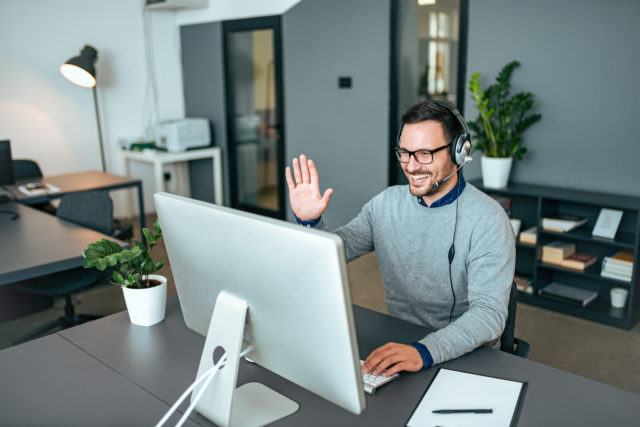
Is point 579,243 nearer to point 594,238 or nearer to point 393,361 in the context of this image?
point 594,238

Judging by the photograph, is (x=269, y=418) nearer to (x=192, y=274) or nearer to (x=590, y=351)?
(x=192, y=274)

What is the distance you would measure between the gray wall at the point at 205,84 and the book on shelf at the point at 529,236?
3208 millimetres

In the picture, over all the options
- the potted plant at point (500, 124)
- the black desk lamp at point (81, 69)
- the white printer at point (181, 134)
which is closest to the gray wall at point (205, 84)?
the white printer at point (181, 134)

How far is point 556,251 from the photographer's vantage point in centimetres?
335

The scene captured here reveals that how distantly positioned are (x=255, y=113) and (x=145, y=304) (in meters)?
4.10

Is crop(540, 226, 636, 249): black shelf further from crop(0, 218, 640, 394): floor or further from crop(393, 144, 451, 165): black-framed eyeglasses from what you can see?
crop(393, 144, 451, 165): black-framed eyeglasses

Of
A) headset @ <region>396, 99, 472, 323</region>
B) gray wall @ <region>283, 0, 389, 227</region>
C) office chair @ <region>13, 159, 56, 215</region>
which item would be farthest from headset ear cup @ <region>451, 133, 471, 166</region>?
office chair @ <region>13, 159, 56, 215</region>

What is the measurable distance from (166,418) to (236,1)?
4.83 metres

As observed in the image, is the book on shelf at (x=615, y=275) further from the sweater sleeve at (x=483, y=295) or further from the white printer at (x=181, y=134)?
the white printer at (x=181, y=134)

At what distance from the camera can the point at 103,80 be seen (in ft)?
17.5

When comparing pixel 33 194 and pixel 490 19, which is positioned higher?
pixel 490 19

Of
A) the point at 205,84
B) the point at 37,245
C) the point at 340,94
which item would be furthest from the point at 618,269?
the point at 205,84

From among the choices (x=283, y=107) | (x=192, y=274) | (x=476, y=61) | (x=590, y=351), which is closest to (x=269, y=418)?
(x=192, y=274)

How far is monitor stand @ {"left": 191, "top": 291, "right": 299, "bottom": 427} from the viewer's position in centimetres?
105
